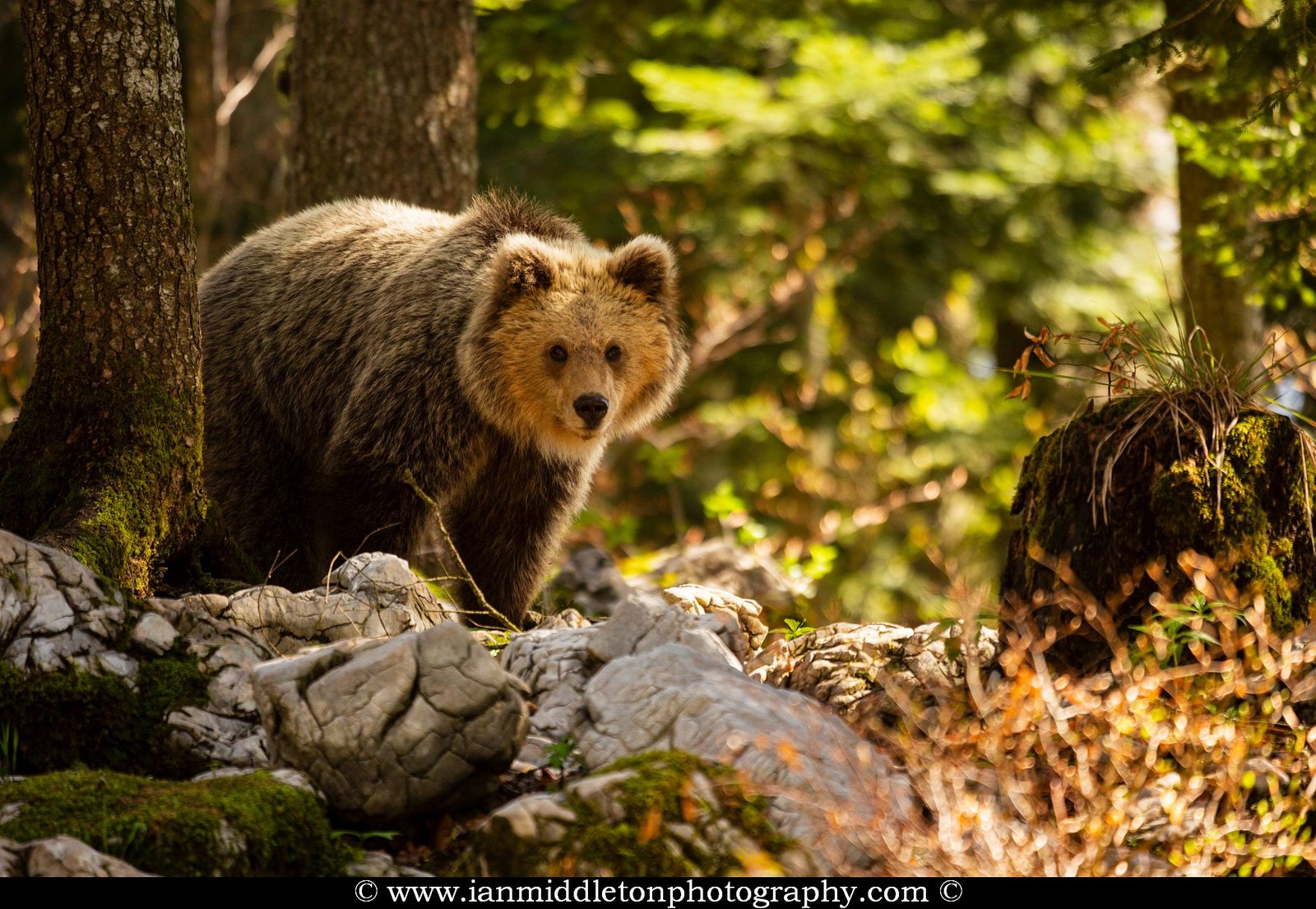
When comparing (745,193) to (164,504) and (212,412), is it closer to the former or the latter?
(212,412)

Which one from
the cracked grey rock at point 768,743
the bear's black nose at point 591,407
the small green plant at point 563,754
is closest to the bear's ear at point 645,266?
the bear's black nose at point 591,407

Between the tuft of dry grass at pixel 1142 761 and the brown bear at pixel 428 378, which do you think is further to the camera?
the brown bear at pixel 428 378

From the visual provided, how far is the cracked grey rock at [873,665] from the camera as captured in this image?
486 centimetres

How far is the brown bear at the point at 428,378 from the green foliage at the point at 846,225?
4.33 meters

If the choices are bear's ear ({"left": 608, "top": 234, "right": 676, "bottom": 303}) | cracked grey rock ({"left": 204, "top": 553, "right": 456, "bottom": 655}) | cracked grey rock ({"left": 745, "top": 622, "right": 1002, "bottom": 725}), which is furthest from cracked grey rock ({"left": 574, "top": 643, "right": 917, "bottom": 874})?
bear's ear ({"left": 608, "top": 234, "right": 676, "bottom": 303})

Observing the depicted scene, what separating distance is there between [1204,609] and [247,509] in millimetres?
4794

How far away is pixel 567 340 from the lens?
6.77 metres

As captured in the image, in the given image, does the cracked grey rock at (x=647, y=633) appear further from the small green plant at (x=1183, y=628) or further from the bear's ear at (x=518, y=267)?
the bear's ear at (x=518, y=267)

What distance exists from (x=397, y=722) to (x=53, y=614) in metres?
1.37

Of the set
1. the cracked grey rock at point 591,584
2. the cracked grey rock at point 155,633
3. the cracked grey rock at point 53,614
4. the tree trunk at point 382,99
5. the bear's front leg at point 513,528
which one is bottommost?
the cracked grey rock at point 591,584

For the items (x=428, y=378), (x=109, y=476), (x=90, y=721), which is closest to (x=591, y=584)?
(x=428, y=378)

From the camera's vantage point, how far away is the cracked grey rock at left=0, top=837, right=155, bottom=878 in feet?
10.7

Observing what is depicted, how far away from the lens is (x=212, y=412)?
7.21 meters

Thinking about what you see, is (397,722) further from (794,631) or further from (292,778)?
(794,631)
